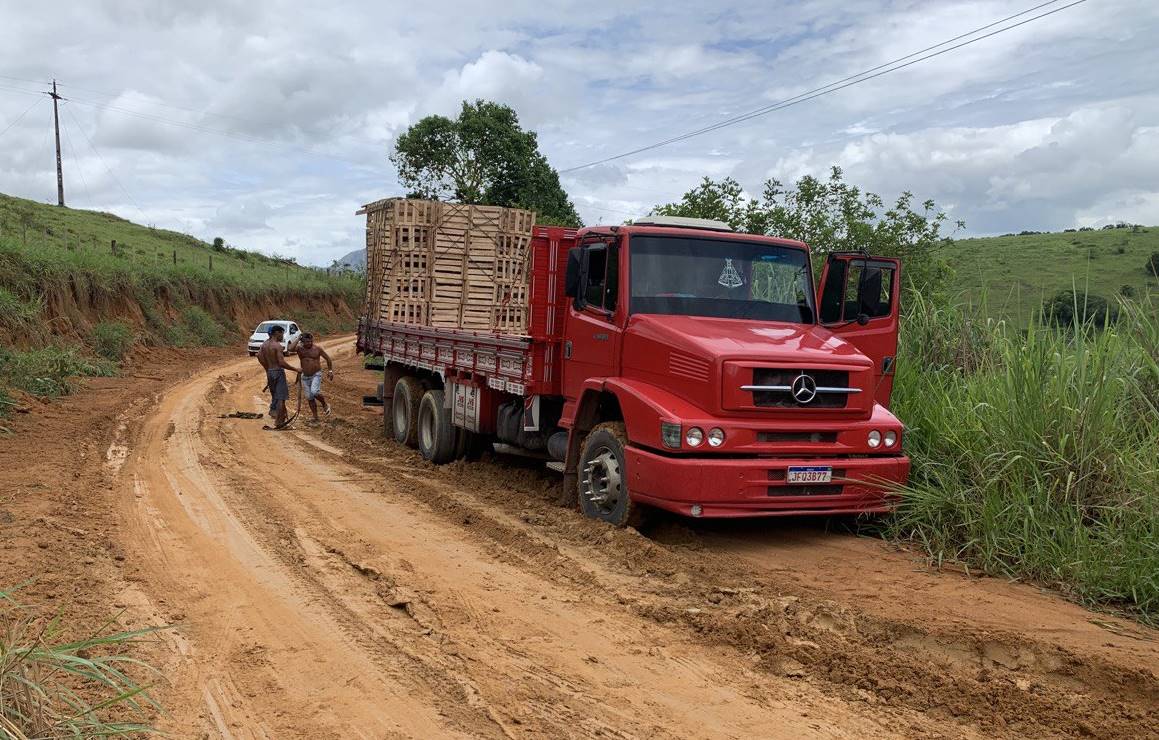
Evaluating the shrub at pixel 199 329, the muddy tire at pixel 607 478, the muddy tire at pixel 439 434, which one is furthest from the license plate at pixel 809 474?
the shrub at pixel 199 329

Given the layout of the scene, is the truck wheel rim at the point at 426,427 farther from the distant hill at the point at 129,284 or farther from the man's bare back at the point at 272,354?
the distant hill at the point at 129,284

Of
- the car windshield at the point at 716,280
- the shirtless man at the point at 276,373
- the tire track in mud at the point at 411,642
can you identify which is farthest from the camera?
the shirtless man at the point at 276,373

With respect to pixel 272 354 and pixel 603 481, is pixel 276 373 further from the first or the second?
pixel 603 481

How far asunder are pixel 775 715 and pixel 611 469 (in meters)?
3.62

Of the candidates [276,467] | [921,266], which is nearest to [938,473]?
[276,467]

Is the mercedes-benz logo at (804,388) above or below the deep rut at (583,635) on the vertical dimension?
above

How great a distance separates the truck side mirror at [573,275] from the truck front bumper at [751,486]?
1.86 m

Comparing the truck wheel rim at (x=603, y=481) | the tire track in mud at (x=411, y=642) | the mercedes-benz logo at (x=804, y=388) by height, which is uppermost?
the mercedes-benz logo at (x=804, y=388)

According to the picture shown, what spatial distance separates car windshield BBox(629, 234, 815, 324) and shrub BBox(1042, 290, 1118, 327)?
6.95 ft

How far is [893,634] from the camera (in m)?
5.45

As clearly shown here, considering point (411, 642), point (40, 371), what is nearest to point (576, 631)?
point (411, 642)

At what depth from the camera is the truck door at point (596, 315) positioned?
834 centimetres

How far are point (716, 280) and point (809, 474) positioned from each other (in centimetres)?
202

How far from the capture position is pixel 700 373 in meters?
7.26
